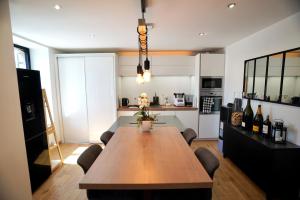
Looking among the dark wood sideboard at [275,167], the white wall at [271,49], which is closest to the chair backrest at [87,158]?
the dark wood sideboard at [275,167]

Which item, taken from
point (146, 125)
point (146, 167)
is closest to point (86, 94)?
point (146, 125)

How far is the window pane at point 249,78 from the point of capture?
2721mm

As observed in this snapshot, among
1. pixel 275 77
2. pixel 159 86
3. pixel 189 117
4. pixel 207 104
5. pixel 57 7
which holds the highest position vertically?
pixel 57 7

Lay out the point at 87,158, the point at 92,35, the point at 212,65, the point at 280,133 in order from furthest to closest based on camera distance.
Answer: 1. the point at 212,65
2. the point at 92,35
3. the point at 280,133
4. the point at 87,158

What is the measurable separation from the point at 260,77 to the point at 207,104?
4.80 ft

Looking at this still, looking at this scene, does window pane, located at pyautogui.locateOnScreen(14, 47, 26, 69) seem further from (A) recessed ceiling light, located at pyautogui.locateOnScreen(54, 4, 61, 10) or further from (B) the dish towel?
(B) the dish towel

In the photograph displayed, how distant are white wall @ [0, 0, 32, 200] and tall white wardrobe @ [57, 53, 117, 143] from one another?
82.2 inches

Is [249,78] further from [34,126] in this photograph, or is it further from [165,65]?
[34,126]

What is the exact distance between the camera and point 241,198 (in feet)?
6.47

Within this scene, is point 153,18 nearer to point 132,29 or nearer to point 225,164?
point 132,29

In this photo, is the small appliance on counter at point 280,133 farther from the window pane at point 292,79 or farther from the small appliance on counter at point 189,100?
the small appliance on counter at point 189,100

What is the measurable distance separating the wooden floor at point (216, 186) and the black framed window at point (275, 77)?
1308 mm

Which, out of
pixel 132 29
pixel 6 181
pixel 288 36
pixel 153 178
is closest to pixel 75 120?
pixel 6 181

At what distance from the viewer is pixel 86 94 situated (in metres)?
3.76
